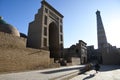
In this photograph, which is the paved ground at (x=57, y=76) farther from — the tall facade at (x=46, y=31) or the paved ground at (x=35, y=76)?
the tall facade at (x=46, y=31)

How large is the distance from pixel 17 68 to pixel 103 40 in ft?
140

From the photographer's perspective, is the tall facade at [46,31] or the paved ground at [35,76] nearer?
the paved ground at [35,76]

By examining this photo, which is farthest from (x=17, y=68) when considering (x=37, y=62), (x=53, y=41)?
(x=53, y=41)

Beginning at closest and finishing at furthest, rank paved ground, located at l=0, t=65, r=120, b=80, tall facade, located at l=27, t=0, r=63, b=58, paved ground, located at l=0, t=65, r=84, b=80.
→ paved ground, located at l=0, t=65, r=84, b=80, paved ground, located at l=0, t=65, r=120, b=80, tall facade, located at l=27, t=0, r=63, b=58

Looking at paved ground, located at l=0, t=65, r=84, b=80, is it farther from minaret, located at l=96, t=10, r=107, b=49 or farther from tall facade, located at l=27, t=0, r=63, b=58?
minaret, located at l=96, t=10, r=107, b=49

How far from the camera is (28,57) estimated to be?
13.0 meters

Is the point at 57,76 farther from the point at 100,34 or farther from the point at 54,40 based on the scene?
the point at 100,34

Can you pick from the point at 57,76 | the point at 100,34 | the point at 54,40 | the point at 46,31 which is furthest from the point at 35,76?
the point at 100,34

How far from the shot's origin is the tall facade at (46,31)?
21534 millimetres

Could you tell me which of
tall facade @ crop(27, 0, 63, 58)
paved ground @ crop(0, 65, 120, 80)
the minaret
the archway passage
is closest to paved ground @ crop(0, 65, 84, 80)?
paved ground @ crop(0, 65, 120, 80)

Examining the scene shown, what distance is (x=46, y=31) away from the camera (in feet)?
75.0

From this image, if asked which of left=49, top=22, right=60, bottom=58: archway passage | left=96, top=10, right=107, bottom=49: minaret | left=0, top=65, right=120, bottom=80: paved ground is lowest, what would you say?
left=0, top=65, right=120, bottom=80: paved ground

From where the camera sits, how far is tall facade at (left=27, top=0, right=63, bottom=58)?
21534mm

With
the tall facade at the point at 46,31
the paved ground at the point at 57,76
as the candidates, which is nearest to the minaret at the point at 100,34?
the tall facade at the point at 46,31
